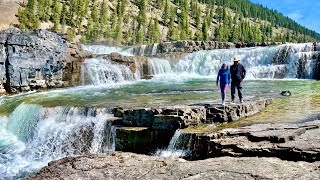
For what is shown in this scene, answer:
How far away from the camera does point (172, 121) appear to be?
14.9 m

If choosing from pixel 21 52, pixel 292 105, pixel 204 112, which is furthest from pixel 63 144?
pixel 21 52

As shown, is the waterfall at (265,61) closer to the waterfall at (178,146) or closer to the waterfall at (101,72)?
the waterfall at (101,72)

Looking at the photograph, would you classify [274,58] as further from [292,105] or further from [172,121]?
[172,121]

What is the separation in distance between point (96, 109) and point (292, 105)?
9.71 metres

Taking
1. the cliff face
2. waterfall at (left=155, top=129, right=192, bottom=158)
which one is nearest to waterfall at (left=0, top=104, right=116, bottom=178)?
waterfall at (left=155, top=129, right=192, bottom=158)

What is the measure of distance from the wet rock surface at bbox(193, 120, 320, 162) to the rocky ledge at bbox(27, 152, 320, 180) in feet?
2.00

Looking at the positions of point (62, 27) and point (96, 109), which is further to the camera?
point (62, 27)

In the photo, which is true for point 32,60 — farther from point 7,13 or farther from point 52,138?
point 7,13

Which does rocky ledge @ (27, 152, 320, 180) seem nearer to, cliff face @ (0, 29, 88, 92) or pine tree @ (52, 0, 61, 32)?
cliff face @ (0, 29, 88, 92)

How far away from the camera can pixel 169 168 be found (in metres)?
8.39

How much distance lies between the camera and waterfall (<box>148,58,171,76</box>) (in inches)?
1764

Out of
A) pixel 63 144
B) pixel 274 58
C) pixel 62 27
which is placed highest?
pixel 62 27

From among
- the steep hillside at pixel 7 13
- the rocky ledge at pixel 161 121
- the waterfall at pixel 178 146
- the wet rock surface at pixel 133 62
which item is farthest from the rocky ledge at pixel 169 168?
the steep hillside at pixel 7 13

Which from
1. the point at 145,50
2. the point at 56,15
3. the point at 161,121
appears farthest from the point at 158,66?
the point at 56,15
